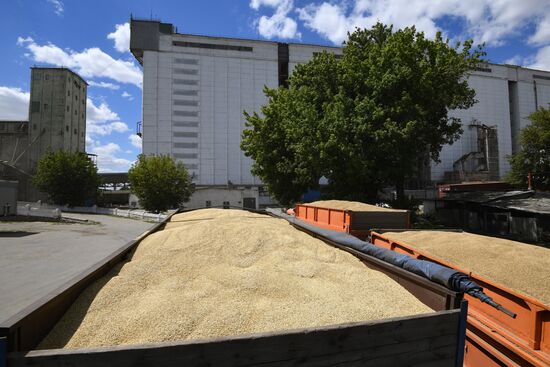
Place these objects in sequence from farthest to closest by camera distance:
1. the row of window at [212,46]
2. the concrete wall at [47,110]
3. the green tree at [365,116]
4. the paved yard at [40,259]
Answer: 1. the concrete wall at [47,110]
2. the row of window at [212,46]
3. the green tree at [365,116]
4. the paved yard at [40,259]

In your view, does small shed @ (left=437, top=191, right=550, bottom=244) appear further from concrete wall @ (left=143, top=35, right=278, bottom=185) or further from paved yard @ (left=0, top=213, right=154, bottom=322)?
concrete wall @ (left=143, top=35, right=278, bottom=185)

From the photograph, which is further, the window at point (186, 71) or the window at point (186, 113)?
the window at point (186, 71)

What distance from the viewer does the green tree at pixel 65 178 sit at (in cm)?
4391

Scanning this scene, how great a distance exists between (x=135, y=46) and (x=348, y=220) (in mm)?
62079

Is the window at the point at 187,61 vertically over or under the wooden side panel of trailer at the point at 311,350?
over

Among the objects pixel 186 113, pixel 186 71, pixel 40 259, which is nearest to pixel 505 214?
pixel 40 259

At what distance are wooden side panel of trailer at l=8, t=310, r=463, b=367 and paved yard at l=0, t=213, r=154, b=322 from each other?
254 inches

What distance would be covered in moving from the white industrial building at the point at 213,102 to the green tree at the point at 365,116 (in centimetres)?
3561

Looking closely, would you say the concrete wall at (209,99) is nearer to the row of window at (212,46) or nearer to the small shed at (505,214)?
the row of window at (212,46)

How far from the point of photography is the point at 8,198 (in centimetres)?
2758

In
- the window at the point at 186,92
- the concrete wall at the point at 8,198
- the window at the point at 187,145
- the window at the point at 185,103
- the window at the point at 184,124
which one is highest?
the window at the point at 186,92

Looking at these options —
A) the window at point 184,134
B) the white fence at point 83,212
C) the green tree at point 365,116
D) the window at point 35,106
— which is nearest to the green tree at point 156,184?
the white fence at point 83,212

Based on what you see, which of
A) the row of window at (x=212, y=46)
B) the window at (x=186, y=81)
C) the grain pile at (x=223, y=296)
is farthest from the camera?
the row of window at (x=212, y=46)

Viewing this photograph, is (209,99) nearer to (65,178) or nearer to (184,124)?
(184,124)
